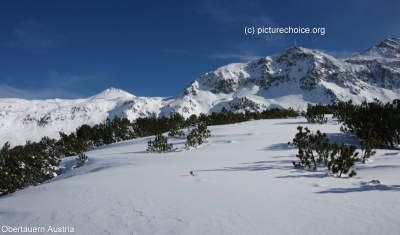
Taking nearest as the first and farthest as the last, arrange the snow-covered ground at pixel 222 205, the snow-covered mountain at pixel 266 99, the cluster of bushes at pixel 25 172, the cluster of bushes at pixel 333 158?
1. the snow-covered ground at pixel 222 205
2. the cluster of bushes at pixel 333 158
3. the cluster of bushes at pixel 25 172
4. the snow-covered mountain at pixel 266 99

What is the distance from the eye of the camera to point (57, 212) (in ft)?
14.0

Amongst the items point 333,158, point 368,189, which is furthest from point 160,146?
point 368,189

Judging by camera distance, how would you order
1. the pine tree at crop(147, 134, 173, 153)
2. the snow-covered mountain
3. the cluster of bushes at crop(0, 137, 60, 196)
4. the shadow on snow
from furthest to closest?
the snow-covered mountain
the cluster of bushes at crop(0, 137, 60, 196)
the pine tree at crop(147, 134, 173, 153)
the shadow on snow

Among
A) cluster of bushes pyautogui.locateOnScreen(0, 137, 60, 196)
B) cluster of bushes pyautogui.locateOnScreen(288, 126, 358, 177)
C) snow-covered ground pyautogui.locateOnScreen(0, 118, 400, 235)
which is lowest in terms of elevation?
cluster of bushes pyautogui.locateOnScreen(0, 137, 60, 196)

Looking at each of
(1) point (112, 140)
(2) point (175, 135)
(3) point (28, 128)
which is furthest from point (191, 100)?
(2) point (175, 135)

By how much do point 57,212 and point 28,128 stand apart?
203m

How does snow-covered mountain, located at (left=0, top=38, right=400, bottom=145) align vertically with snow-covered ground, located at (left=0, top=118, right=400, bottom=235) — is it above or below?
above

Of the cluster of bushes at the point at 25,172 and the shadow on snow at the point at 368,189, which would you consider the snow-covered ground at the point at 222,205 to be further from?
the cluster of bushes at the point at 25,172

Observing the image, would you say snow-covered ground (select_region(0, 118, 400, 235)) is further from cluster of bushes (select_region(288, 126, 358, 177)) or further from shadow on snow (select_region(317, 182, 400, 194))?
cluster of bushes (select_region(288, 126, 358, 177))

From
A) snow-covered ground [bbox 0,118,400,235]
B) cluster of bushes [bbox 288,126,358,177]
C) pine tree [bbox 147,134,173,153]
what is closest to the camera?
snow-covered ground [bbox 0,118,400,235]

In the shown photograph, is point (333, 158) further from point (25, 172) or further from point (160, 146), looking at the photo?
point (25, 172)

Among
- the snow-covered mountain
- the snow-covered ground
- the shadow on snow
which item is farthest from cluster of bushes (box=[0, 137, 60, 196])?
the snow-covered mountain

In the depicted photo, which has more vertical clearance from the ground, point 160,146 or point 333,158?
point 333,158

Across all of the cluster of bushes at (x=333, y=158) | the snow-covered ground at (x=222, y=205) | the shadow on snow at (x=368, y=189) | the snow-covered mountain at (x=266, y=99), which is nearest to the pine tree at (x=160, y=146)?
the snow-covered ground at (x=222, y=205)
